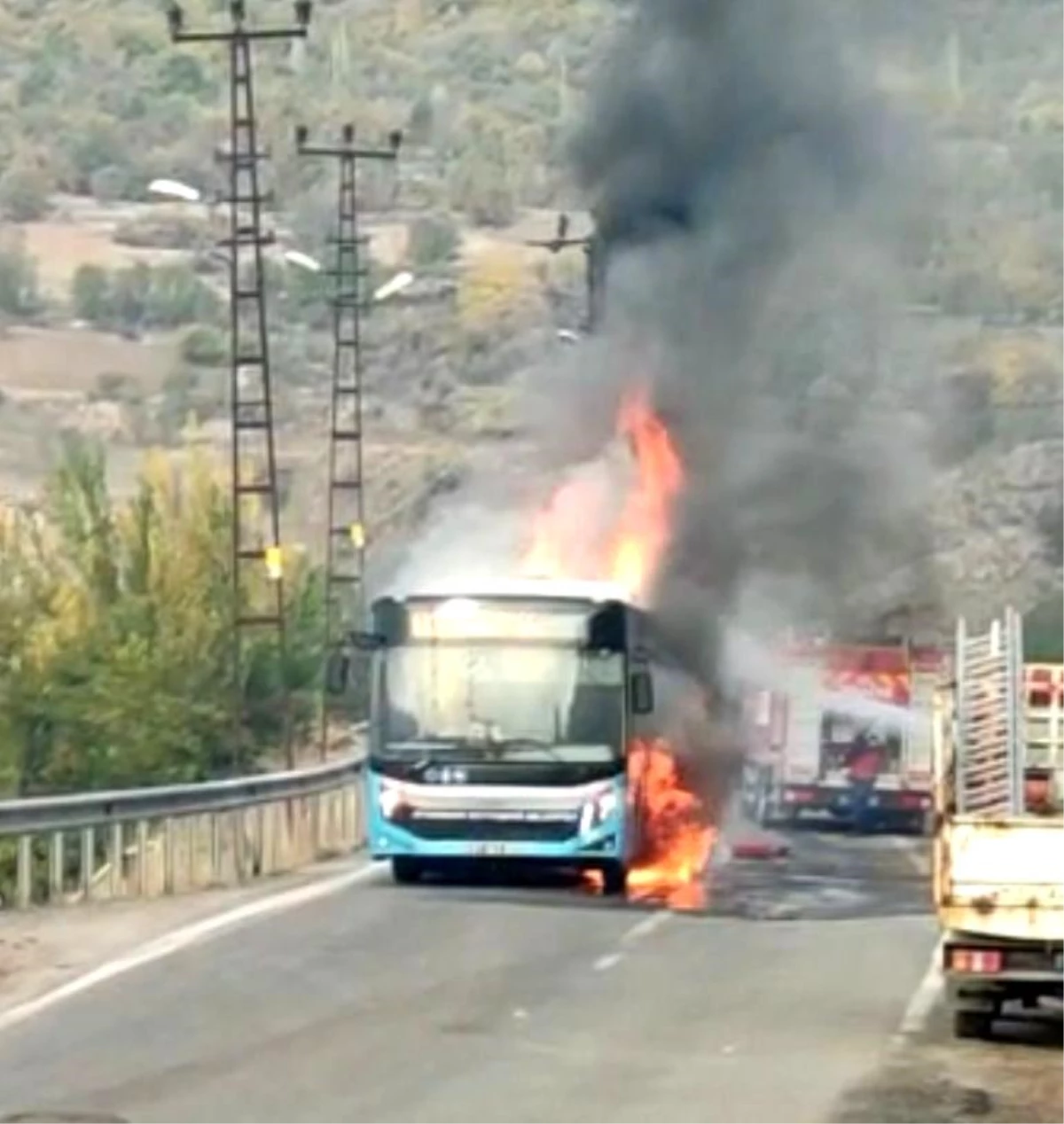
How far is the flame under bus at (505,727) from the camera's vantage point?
27719 mm

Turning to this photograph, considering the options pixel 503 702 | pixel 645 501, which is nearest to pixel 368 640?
pixel 503 702

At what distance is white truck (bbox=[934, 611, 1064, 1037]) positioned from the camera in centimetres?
1717

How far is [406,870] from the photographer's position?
96.1 feet

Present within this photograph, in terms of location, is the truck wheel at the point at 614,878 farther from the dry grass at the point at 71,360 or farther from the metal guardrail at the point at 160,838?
the dry grass at the point at 71,360

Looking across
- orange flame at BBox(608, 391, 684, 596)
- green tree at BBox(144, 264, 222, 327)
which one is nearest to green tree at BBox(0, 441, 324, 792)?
orange flame at BBox(608, 391, 684, 596)

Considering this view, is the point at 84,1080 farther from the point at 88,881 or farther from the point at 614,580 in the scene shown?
the point at 614,580

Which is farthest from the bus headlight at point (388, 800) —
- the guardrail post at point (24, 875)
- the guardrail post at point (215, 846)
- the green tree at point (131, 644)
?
the green tree at point (131, 644)

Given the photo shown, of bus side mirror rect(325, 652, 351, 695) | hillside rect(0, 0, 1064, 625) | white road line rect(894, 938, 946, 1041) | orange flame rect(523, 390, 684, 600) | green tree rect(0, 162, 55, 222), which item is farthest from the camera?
green tree rect(0, 162, 55, 222)

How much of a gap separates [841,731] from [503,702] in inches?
907

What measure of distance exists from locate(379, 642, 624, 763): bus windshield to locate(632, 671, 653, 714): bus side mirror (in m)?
0.13

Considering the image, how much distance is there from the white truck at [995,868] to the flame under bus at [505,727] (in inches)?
366

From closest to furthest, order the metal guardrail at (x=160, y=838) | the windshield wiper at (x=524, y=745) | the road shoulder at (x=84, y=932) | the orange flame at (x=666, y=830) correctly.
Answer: the road shoulder at (x=84, y=932) → the metal guardrail at (x=160, y=838) → the windshield wiper at (x=524, y=745) → the orange flame at (x=666, y=830)

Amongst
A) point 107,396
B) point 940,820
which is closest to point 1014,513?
point 107,396

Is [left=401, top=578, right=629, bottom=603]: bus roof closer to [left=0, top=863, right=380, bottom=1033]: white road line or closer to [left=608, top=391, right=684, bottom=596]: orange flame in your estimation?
[left=0, top=863, right=380, bottom=1033]: white road line
